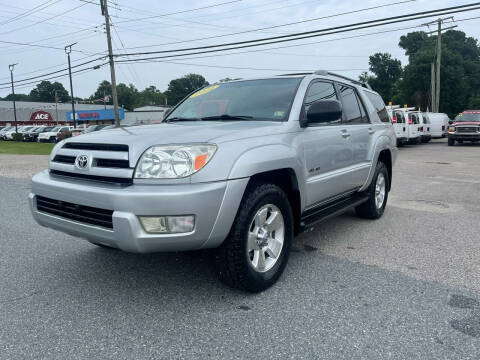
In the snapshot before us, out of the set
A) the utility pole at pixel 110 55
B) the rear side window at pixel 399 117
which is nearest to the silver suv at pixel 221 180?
the rear side window at pixel 399 117

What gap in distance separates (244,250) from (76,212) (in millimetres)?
1265

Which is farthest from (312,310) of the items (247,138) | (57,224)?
(57,224)

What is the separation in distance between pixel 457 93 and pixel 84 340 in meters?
57.9

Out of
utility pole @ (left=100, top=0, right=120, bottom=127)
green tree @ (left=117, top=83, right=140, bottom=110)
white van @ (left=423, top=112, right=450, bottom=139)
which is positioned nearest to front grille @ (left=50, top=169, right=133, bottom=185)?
utility pole @ (left=100, top=0, right=120, bottom=127)

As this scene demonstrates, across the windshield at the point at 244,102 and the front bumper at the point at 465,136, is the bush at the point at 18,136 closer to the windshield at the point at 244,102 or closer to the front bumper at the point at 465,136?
the front bumper at the point at 465,136

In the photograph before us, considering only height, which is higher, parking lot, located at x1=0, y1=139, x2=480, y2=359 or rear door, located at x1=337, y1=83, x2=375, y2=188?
rear door, located at x1=337, y1=83, x2=375, y2=188

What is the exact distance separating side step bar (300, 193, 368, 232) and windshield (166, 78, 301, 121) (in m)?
0.96

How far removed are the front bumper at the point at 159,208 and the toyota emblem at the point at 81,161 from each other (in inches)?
6.3

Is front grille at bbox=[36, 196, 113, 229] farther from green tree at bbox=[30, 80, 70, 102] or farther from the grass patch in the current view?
green tree at bbox=[30, 80, 70, 102]

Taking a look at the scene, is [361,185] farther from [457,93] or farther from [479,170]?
[457,93]

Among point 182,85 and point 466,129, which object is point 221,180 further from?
point 182,85

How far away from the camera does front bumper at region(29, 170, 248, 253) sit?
267cm

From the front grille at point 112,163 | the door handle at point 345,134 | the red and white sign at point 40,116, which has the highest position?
the red and white sign at point 40,116

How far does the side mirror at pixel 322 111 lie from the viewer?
3621 mm
